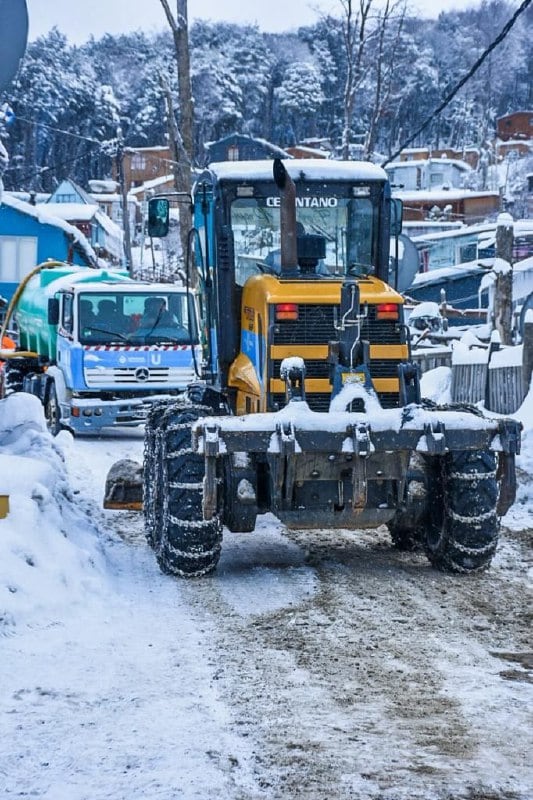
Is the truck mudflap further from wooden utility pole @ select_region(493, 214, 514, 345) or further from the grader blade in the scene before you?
wooden utility pole @ select_region(493, 214, 514, 345)

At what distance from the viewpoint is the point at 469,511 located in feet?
28.4

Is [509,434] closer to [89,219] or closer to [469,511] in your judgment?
[469,511]

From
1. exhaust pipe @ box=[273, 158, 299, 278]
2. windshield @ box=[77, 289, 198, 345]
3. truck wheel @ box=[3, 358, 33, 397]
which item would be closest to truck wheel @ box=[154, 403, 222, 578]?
exhaust pipe @ box=[273, 158, 299, 278]

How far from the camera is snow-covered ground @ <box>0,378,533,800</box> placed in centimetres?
486

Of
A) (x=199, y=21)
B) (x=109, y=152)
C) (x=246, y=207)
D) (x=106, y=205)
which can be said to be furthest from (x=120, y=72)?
(x=246, y=207)

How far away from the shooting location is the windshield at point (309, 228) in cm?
960

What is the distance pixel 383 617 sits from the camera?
7.62 meters

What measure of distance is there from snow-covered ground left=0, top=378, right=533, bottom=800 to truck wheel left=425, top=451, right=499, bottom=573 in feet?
0.78

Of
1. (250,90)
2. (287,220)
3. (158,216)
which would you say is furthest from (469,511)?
(250,90)

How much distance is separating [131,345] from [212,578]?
913 cm

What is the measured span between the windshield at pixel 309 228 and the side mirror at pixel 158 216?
542 millimetres

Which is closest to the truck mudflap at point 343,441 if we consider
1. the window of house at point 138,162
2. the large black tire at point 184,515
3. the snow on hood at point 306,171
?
the large black tire at point 184,515

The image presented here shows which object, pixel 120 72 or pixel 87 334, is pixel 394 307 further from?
pixel 120 72

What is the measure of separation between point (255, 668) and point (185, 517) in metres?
2.32
